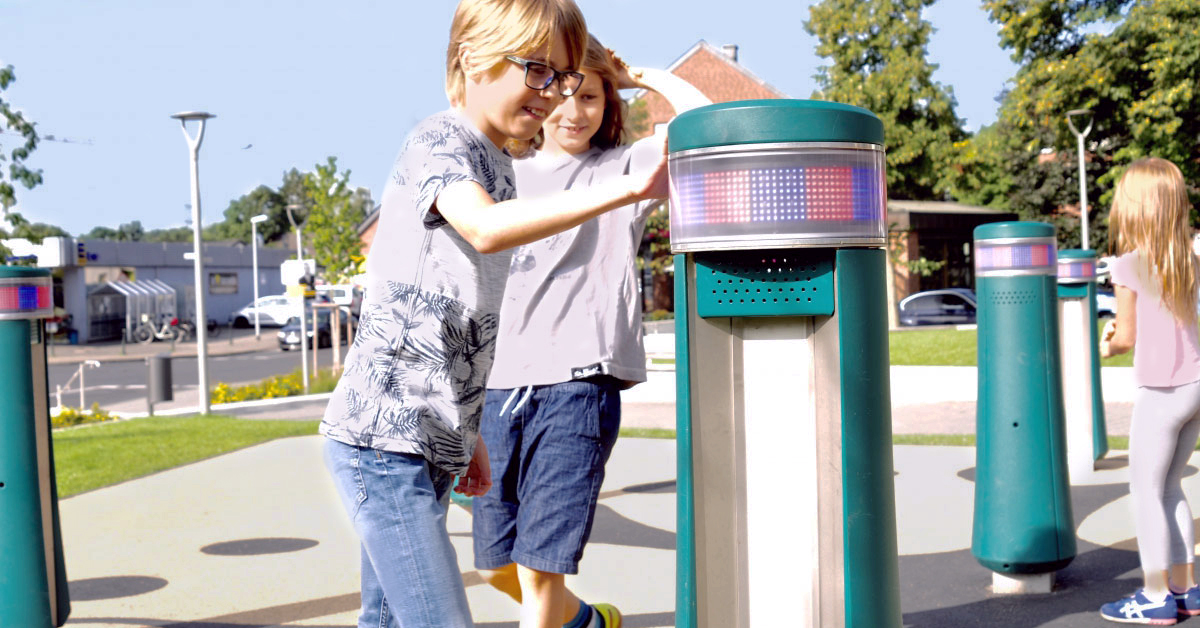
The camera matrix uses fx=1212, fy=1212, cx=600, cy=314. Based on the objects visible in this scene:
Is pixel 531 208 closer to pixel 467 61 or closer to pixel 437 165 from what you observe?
pixel 437 165

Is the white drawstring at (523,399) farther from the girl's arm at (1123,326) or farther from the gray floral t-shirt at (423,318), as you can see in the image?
the girl's arm at (1123,326)

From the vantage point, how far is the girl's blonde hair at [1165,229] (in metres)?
4.04

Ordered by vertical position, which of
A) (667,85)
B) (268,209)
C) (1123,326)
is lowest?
(1123,326)

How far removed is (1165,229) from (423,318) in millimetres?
2914

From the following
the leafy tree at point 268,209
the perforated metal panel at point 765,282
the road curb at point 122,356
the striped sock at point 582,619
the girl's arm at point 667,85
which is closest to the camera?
the perforated metal panel at point 765,282

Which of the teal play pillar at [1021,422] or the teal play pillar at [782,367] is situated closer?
the teal play pillar at [782,367]

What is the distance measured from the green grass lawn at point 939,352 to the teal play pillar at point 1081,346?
9647 millimetres

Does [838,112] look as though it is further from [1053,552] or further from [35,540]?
[35,540]

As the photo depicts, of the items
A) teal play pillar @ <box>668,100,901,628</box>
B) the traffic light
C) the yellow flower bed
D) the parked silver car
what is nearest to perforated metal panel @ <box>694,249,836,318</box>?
teal play pillar @ <box>668,100,901,628</box>

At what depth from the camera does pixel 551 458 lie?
315cm

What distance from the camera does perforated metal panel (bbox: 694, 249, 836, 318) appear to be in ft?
6.74

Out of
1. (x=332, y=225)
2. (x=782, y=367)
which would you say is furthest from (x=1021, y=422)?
(x=332, y=225)

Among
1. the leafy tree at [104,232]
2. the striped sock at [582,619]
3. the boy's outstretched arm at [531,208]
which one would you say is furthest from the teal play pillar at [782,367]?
the leafy tree at [104,232]

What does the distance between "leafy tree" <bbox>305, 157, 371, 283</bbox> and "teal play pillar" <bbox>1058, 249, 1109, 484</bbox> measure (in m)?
20.0
